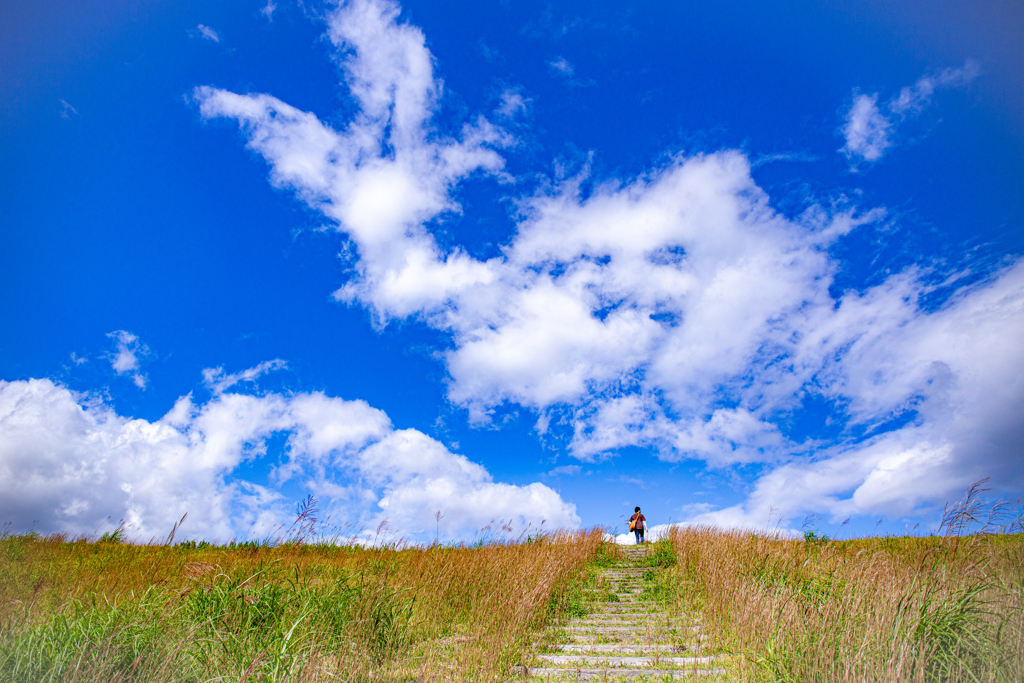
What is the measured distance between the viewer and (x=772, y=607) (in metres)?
5.82

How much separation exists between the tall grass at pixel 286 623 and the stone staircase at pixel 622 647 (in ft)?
1.26

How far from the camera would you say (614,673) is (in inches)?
205

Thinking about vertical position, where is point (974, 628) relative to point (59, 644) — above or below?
above

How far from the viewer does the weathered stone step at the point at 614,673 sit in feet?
16.5

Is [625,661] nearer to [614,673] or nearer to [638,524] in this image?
[614,673]

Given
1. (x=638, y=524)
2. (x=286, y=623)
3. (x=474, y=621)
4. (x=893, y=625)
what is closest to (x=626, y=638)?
(x=474, y=621)

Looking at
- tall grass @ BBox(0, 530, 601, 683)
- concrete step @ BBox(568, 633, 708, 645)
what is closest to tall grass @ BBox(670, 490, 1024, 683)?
concrete step @ BBox(568, 633, 708, 645)

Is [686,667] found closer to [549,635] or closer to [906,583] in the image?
[549,635]

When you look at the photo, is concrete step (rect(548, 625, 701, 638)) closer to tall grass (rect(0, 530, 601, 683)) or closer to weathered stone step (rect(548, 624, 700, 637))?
weathered stone step (rect(548, 624, 700, 637))

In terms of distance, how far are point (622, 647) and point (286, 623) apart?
13.6 feet

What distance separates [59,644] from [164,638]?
947 mm

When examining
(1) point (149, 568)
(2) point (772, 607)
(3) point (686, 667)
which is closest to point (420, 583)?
(3) point (686, 667)

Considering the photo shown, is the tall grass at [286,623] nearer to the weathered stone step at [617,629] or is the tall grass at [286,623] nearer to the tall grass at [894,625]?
the weathered stone step at [617,629]

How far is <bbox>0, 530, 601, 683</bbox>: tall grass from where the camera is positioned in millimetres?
4168
